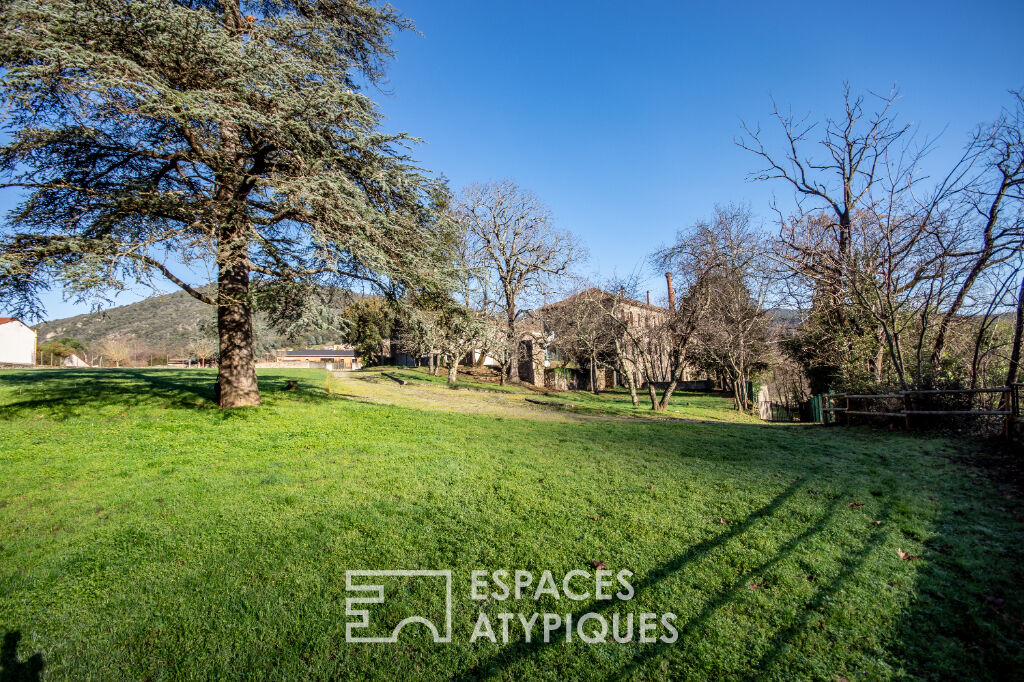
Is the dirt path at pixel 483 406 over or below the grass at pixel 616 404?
over

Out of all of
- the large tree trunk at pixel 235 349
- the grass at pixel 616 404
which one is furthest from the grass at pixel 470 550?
the grass at pixel 616 404

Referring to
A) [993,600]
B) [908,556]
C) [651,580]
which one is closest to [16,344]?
[651,580]

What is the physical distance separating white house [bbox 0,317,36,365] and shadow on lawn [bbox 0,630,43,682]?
61158 mm

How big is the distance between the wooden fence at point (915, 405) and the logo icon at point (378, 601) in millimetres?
10101

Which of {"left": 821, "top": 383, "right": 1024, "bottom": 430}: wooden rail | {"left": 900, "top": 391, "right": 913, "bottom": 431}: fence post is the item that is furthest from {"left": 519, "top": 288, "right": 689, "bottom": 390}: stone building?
{"left": 900, "top": 391, "right": 913, "bottom": 431}: fence post

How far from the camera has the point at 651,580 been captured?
3809 millimetres

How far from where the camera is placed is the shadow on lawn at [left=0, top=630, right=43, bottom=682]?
266cm

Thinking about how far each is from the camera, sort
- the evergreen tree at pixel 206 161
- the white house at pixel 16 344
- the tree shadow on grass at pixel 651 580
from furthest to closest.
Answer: the white house at pixel 16 344 < the evergreen tree at pixel 206 161 < the tree shadow on grass at pixel 651 580

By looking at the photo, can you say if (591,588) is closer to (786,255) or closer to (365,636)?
(365,636)

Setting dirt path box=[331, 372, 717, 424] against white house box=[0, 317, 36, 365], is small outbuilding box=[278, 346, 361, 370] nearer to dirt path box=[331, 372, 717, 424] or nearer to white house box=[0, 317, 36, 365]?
white house box=[0, 317, 36, 365]

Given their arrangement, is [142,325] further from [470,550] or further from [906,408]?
[906,408]

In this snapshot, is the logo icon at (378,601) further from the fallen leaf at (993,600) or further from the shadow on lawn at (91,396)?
the shadow on lawn at (91,396)

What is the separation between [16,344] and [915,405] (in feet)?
231

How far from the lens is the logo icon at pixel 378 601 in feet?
10.3
